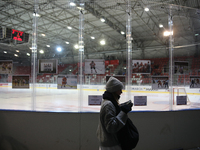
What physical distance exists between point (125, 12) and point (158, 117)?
190 centimetres

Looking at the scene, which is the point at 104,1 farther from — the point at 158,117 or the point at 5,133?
the point at 5,133

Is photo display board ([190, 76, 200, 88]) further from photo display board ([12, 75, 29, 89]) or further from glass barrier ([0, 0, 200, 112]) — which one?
photo display board ([12, 75, 29, 89])

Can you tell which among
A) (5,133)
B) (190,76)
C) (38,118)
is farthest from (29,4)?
(190,76)

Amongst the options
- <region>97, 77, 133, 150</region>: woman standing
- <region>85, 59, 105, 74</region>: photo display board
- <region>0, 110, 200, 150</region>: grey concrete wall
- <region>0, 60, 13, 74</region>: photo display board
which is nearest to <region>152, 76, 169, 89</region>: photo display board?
<region>0, 110, 200, 150</region>: grey concrete wall

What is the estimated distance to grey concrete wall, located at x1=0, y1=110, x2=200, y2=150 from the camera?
2.54 metres

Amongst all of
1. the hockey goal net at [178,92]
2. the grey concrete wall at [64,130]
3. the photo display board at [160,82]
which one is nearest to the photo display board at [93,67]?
the grey concrete wall at [64,130]

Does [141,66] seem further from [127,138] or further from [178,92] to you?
[127,138]

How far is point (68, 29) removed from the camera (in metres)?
3.01

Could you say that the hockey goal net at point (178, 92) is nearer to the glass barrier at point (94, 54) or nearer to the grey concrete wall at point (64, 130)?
the glass barrier at point (94, 54)

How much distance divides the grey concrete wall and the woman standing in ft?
4.09

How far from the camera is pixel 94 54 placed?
8.84ft

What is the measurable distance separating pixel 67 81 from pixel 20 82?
0.86 m

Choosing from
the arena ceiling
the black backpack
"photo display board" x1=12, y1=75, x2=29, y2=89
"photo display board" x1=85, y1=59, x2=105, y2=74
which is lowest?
the black backpack

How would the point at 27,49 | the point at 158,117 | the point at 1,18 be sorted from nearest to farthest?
1. the point at 158,117
2. the point at 27,49
3. the point at 1,18
